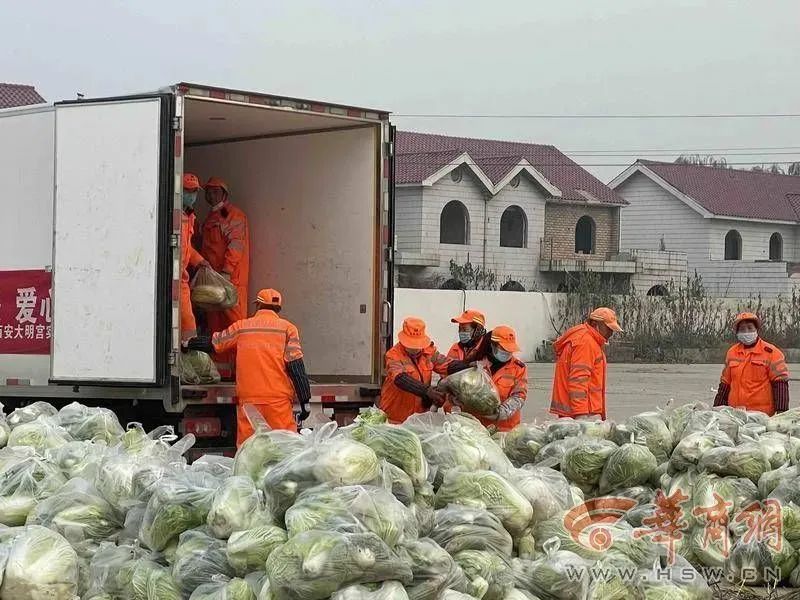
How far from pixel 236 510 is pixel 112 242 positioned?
14.4 ft

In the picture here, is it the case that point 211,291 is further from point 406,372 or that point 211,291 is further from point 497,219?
point 497,219

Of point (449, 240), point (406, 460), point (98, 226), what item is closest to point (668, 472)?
point (406, 460)

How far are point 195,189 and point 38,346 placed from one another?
5.58 feet

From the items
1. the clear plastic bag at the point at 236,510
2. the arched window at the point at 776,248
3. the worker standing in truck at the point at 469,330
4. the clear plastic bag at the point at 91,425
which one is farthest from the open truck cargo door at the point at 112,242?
the arched window at the point at 776,248

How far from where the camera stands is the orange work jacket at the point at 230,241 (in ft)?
35.0

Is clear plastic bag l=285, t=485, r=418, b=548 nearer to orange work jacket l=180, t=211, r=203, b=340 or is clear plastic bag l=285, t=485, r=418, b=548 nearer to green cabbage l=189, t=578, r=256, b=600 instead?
green cabbage l=189, t=578, r=256, b=600

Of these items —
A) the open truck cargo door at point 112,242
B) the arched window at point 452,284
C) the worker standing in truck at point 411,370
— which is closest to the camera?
the open truck cargo door at point 112,242

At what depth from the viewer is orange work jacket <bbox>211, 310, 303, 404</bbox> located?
349 inches

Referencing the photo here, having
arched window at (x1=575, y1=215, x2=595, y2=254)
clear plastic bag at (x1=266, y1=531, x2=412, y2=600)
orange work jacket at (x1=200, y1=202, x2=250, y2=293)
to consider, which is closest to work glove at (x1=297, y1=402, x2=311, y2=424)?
orange work jacket at (x1=200, y1=202, x2=250, y2=293)

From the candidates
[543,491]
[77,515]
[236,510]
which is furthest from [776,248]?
[236,510]

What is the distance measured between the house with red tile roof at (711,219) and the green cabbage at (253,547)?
44.6m

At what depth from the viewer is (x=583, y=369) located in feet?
30.0

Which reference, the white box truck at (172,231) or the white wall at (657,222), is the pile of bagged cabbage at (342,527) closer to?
the white box truck at (172,231)

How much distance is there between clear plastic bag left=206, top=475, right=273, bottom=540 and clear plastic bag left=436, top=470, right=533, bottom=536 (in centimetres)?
78
